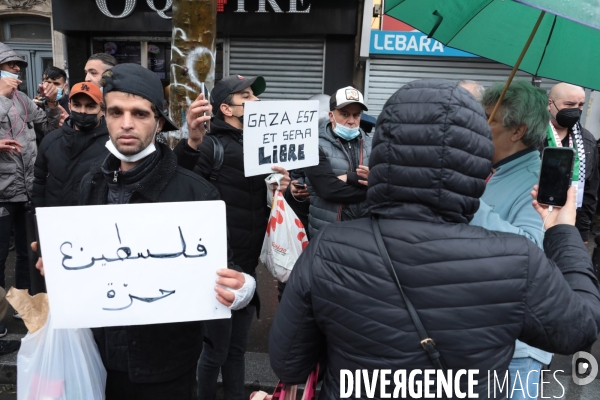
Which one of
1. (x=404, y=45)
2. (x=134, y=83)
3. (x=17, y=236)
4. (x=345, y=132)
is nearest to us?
(x=134, y=83)

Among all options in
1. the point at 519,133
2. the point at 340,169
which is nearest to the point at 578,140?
the point at 340,169

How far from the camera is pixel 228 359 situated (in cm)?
319

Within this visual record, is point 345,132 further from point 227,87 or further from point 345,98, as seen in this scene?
point 227,87

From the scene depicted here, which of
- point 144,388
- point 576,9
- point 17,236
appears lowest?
point 17,236

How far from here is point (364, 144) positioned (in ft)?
11.8

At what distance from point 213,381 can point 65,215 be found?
181 centimetres

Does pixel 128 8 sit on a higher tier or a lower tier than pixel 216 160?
higher

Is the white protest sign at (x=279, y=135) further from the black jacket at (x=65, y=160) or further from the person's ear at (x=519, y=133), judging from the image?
the person's ear at (x=519, y=133)

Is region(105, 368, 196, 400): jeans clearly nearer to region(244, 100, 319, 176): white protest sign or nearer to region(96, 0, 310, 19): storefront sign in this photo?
region(244, 100, 319, 176): white protest sign

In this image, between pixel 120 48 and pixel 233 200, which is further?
pixel 120 48

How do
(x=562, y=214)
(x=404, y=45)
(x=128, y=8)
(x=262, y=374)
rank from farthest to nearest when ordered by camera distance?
(x=404, y=45) → (x=128, y=8) → (x=262, y=374) → (x=562, y=214)

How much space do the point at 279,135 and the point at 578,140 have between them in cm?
292

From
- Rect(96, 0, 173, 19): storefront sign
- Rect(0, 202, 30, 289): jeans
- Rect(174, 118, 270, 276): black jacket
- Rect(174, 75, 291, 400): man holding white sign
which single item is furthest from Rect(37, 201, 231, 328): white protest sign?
Rect(96, 0, 173, 19): storefront sign

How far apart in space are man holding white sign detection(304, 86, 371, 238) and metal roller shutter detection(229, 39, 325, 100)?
578 centimetres
